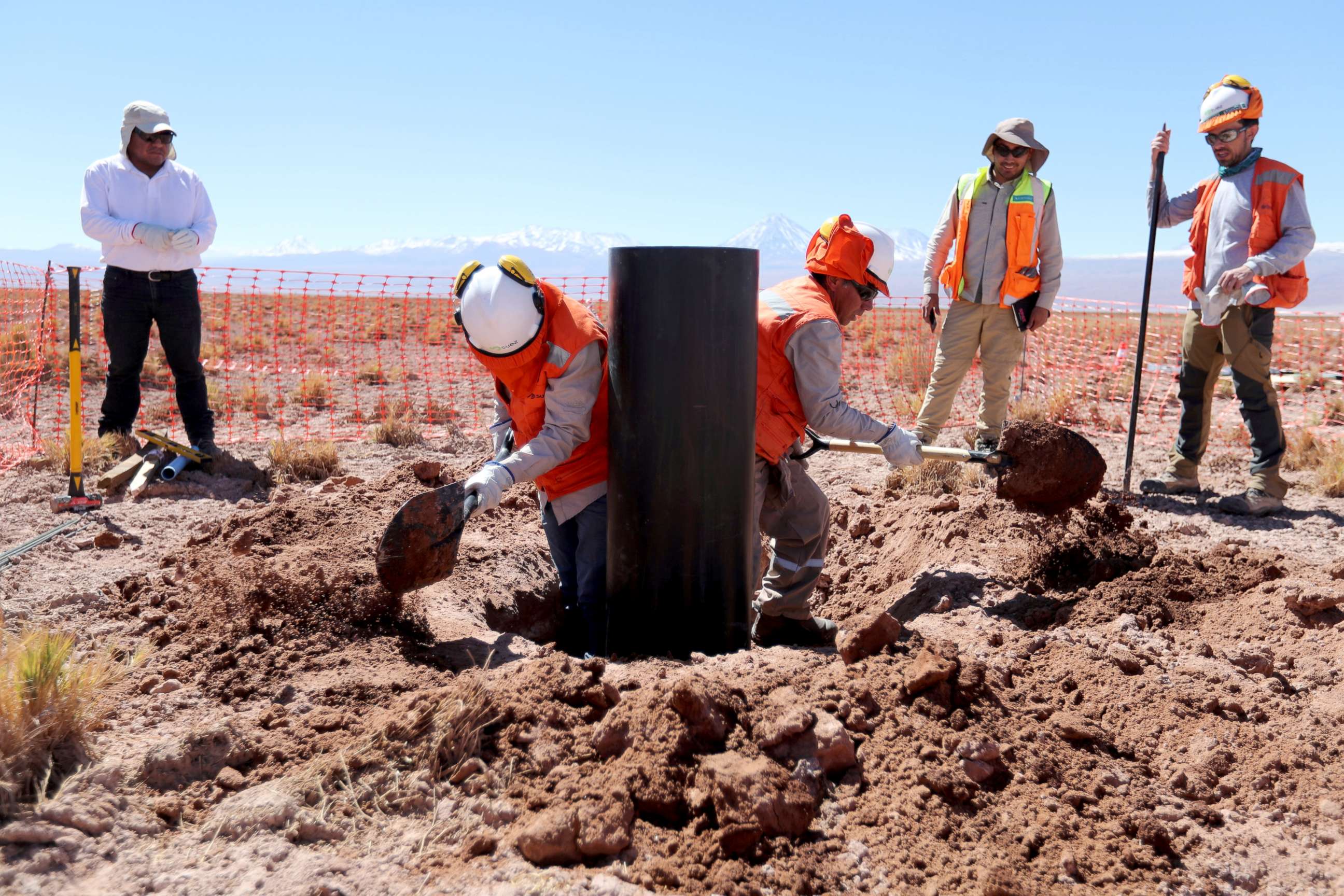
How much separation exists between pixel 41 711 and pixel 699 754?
64.0 inches

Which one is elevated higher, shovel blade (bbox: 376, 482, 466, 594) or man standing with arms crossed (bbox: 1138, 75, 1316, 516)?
man standing with arms crossed (bbox: 1138, 75, 1316, 516)

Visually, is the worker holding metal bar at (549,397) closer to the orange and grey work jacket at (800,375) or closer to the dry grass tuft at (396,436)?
the orange and grey work jacket at (800,375)

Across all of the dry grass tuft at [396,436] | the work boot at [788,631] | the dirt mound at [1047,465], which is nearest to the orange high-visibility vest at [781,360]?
the work boot at [788,631]

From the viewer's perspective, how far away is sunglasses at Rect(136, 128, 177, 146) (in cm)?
653

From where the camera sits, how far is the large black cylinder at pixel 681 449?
3.19 m

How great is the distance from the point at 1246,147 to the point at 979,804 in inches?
205

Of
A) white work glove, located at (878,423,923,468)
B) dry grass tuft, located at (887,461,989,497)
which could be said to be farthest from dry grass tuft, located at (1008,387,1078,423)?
white work glove, located at (878,423,923,468)

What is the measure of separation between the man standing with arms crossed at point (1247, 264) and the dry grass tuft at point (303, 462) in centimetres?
575

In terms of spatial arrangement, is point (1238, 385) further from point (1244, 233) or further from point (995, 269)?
point (995, 269)

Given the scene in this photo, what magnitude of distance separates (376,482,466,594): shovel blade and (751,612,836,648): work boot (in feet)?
5.32

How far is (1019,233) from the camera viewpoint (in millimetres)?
6316

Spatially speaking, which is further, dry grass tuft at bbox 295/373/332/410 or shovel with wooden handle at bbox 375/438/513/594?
dry grass tuft at bbox 295/373/332/410

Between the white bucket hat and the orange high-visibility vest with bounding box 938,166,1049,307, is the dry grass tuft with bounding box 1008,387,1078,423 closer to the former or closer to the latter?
the orange high-visibility vest with bounding box 938,166,1049,307

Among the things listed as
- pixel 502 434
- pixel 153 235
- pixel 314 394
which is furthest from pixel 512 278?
pixel 314 394
